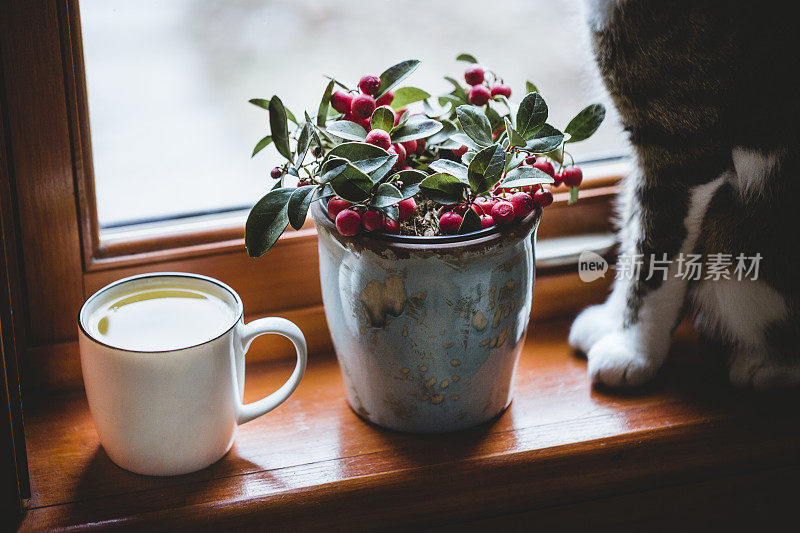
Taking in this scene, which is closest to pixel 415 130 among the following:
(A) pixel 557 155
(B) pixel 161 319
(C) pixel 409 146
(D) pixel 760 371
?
(C) pixel 409 146

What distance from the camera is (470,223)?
1.83ft

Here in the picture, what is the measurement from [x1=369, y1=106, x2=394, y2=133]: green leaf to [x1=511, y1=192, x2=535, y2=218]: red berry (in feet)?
0.35

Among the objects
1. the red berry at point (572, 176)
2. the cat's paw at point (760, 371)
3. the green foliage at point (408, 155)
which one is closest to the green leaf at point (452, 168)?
the green foliage at point (408, 155)

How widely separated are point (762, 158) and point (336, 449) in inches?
17.2

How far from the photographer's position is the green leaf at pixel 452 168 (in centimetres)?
57

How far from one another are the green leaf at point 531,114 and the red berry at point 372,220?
0.13 metres

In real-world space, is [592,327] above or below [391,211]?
below

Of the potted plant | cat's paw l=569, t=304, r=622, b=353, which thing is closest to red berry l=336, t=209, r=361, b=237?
the potted plant

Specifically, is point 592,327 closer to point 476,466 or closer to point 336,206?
point 476,466

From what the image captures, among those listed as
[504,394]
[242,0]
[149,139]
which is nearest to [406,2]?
[242,0]

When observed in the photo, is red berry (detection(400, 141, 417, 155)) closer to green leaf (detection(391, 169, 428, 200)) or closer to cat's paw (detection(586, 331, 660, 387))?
green leaf (detection(391, 169, 428, 200))

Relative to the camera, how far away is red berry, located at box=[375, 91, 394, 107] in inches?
24.2

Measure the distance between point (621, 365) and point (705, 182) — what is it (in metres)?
0.19

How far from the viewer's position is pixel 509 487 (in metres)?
0.66
